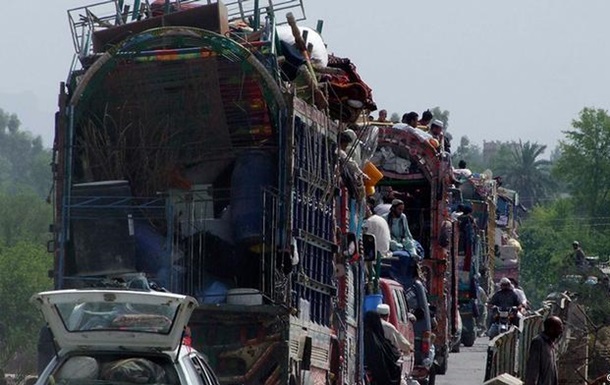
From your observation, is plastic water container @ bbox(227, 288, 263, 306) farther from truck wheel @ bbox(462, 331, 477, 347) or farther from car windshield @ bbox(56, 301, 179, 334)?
truck wheel @ bbox(462, 331, 477, 347)

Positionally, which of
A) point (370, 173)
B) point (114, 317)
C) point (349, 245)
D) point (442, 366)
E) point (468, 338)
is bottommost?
point (468, 338)

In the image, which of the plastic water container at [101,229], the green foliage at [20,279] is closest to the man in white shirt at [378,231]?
the plastic water container at [101,229]

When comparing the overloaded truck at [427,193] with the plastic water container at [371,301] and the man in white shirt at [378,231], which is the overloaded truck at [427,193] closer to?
the man in white shirt at [378,231]

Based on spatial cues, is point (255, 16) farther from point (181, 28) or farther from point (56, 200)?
point (56, 200)

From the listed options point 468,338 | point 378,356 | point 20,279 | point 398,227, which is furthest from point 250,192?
point 20,279

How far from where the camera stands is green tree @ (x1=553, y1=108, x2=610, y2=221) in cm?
11069

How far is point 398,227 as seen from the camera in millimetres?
25797

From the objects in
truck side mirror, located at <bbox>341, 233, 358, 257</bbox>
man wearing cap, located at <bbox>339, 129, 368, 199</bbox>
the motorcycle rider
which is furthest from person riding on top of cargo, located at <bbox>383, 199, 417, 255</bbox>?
truck side mirror, located at <bbox>341, 233, 358, 257</bbox>

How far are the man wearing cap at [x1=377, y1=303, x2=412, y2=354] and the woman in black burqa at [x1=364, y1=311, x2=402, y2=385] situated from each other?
8 cm

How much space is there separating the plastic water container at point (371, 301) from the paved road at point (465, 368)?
199 inches

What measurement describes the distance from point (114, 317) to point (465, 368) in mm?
18239

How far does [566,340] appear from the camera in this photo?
2517 cm

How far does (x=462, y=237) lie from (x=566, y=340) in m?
10.5

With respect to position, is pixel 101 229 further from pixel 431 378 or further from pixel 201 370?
pixel 431 378
